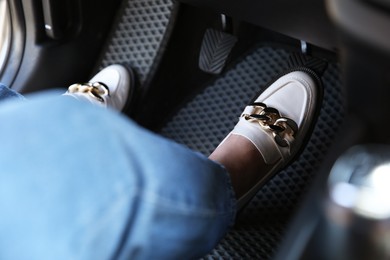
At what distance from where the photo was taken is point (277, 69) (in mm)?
1107

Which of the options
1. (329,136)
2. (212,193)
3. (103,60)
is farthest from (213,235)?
(103,60)

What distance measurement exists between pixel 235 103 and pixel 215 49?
0.36 feet

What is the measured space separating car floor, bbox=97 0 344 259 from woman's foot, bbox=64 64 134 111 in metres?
0.03

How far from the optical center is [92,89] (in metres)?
1.08

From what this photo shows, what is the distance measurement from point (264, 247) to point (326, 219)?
1.74 ft

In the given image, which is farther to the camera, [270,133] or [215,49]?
[215,49]

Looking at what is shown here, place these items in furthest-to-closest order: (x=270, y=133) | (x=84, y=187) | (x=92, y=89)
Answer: (x=92, y=89) < (x=270, y=133) < (x=84, y=187)

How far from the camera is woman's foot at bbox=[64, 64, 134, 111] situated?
1080 millimetres

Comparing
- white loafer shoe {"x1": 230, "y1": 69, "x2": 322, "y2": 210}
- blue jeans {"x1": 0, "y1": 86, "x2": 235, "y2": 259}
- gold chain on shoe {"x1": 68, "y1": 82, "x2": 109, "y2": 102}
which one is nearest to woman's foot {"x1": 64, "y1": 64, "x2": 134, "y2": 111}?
gold chain on shoe {"x1": 68, "y1": 82, "x2": 109, "y2": 102}

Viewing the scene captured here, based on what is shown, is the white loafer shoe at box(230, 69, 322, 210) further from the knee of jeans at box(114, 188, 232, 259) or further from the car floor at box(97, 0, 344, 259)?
Result: the knee of jeans at box(114, 188, 232, 259)

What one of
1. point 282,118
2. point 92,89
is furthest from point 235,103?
point 92,89

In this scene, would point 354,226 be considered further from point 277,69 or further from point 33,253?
point 277,69

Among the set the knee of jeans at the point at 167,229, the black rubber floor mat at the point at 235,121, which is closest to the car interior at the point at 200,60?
the black rubber floor mat at the point at 235,121

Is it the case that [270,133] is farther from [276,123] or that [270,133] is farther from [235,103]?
[235,103]
